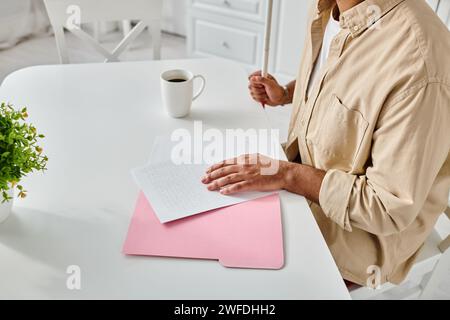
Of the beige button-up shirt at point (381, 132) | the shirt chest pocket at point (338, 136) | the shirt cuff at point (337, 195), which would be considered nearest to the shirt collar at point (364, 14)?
the beige button-up shirt at point (381, 132)

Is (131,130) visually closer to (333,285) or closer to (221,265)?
(221,265)

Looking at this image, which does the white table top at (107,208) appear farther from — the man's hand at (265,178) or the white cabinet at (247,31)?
the white cabinet at (247,31)

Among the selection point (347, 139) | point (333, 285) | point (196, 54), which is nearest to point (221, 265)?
point (333, 285)

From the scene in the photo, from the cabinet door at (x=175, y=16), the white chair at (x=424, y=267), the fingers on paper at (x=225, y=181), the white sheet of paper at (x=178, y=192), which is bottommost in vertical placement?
the cabinet door at (x=175, y=16)

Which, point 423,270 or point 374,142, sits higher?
point 374,142

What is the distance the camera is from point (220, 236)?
0.85 m

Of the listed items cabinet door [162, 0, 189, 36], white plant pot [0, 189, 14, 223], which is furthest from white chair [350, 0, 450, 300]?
cabinet door [162, 0, 189, 36]

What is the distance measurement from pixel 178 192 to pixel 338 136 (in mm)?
356

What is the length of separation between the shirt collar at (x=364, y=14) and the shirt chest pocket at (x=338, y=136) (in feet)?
0.48

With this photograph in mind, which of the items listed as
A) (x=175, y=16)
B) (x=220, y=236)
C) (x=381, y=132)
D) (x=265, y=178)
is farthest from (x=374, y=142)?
(x=175, y=16)

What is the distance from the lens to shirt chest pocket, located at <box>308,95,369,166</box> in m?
0.95

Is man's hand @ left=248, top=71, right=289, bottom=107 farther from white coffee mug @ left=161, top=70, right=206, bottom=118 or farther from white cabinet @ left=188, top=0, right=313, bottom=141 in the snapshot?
white cabinet @ left=188, top=0, right=313, bottom=141

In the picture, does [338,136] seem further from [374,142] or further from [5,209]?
[5,209]

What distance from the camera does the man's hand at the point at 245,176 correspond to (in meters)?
0.95
